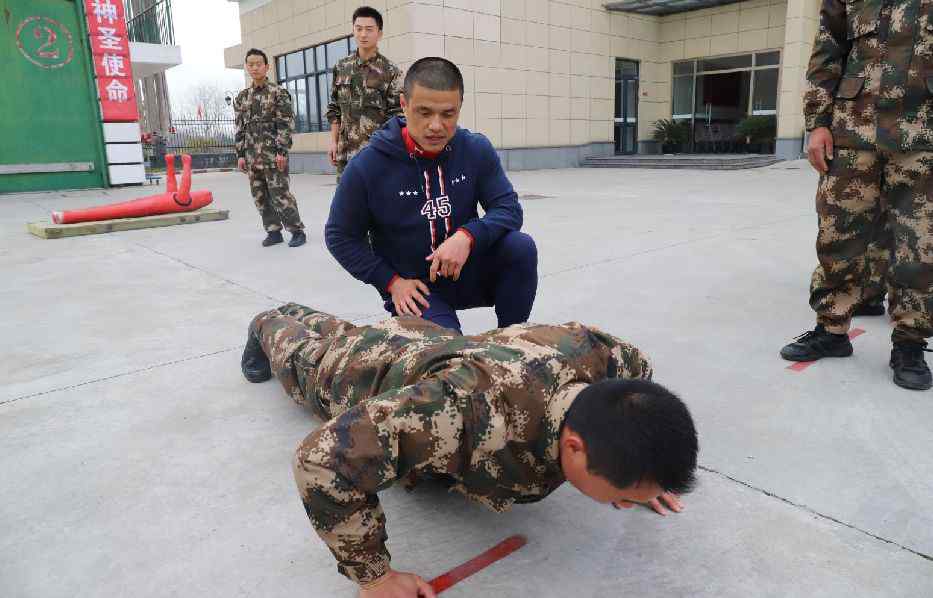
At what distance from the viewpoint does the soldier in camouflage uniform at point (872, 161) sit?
2.27 meters

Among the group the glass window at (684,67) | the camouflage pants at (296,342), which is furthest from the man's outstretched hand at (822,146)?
the glass window at (684,67)

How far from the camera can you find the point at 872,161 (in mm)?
2396

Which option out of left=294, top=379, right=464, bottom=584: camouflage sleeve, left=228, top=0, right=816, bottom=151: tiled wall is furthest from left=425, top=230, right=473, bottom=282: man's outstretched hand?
left=228, top=0, right=816, bottom=151: tiled wall

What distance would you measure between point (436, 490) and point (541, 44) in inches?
589

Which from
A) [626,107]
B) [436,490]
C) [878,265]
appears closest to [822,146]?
[878,265]

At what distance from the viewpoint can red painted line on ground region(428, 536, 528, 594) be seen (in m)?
Answer: 1.37

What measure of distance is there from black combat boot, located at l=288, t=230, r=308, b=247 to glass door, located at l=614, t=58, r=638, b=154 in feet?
45.3

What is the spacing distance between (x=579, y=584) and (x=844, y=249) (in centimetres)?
181

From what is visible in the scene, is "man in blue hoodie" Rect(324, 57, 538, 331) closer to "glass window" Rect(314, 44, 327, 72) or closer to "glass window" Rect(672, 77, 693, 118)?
"glass window" Rect(314, 44, 327, 72)

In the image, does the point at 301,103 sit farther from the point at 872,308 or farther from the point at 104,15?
the point at 872,308

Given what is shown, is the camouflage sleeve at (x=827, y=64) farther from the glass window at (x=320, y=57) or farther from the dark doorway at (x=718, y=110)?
the dark doorway at (x=718, y=110)

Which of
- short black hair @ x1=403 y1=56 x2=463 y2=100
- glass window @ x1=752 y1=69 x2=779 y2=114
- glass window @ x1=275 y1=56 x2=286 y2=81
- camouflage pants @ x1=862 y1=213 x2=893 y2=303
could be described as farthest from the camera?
glass window @ x1=275 y1=56 x2=286 y2=81

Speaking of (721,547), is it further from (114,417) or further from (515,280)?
(114,417)

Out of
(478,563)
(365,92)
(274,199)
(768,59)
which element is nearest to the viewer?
(478,563)
